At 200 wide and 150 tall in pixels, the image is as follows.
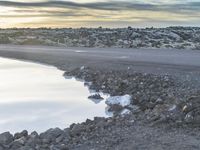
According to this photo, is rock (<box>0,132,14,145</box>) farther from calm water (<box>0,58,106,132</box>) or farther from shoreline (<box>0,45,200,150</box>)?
calm water (<box>0,58,106,132</box>)

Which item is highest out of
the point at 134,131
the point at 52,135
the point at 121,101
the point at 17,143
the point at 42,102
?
the point at 134,131

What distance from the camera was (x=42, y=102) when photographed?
19.7 metres

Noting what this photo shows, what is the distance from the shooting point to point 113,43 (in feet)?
199

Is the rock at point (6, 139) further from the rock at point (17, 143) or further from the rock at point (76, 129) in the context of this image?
the rock at point (76, 129)

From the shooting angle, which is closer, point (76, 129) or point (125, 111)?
point (76, 129)

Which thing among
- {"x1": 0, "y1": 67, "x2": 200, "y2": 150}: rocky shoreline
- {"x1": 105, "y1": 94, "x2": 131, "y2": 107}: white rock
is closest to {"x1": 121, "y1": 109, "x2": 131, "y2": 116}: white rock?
{"x1": 0, "y1": 67, "x2": 200, "y2": 150}: rocky shoreline

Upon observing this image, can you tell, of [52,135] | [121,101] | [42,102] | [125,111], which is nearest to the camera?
[52,135]

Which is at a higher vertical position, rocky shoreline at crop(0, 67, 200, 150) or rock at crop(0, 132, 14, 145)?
rocky shoreline at crop(0, 67, 200, 150)

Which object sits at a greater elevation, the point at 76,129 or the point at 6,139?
the point at 76,129

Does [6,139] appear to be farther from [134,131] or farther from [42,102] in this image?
[42,102]

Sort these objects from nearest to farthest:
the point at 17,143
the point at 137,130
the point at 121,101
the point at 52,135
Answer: the point at 17,143, the point at 52,135, the point at 137,130, the point at 121,101

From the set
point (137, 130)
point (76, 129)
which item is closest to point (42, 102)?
point (76, 129)

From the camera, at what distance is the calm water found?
51.7 ft

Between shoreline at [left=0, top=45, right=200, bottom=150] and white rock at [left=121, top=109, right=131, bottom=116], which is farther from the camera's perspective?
white rock at [left=121, top=109, right=131, bottom=116]
